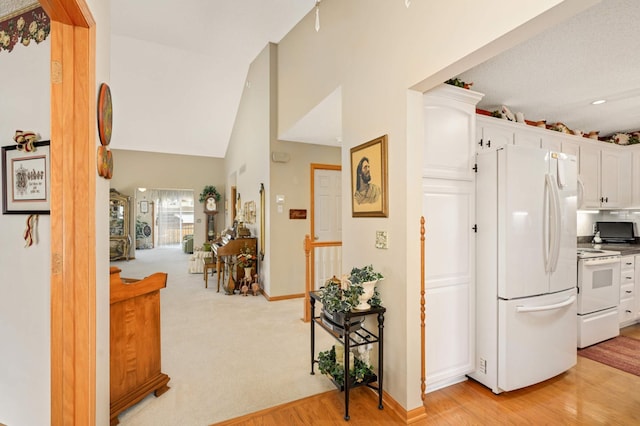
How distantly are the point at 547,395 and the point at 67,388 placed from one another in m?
2.98

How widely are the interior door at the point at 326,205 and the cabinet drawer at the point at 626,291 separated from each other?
3583 millimetres

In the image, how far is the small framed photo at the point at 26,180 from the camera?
152 centimetres

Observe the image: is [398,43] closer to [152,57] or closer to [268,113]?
[268,113]

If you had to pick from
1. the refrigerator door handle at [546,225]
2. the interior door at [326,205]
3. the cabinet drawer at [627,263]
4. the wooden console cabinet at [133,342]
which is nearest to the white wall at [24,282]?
the wooden console cabinet at [133,342]

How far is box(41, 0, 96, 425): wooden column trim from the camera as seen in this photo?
1358mm

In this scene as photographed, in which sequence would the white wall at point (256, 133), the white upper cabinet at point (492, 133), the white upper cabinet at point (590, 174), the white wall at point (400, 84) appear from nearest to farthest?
the white wall at point (400, 84) → the white upper cabinet at point (492, 133) → the white upper cabinet at point (590, 174) → the white wall at point (256, 133)

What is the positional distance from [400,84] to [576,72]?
5.91ft

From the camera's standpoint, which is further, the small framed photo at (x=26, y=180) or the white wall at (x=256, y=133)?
the white wall at (x=256, y=133)

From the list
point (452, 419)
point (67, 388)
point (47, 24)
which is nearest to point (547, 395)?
point (452, 419)

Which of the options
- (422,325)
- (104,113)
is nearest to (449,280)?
(422,325)

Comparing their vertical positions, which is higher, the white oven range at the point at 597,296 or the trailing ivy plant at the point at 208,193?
the trailing ivy plant at the point at 208,193

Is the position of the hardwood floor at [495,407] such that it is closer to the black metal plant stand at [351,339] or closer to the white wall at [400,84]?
the black metal plant stand at [351,339]

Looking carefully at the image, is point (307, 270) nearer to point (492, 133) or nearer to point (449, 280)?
point (449, 280)

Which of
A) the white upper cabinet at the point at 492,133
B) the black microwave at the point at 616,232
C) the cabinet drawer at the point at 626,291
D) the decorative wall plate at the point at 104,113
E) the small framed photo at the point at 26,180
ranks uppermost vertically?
the white upper cabinet at the point at 492,133
